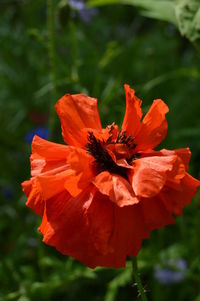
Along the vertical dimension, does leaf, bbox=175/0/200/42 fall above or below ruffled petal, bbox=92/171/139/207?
above

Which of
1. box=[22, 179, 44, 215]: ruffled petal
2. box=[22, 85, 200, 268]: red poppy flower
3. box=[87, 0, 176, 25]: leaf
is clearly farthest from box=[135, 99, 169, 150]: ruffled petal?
box=[87, 0, 176, 25]: leaf

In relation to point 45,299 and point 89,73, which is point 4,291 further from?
point 89,73

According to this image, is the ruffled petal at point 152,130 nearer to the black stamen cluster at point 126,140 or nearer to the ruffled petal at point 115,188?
the black stamen cluster at point 126,140

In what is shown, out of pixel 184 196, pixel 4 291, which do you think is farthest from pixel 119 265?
pixel 4 291

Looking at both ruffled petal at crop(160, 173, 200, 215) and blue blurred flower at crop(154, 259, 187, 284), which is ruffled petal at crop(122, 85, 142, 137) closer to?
ruffled petal at crop(160, 173, 200, 215)

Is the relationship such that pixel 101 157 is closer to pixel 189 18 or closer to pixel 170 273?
pixel 189 18

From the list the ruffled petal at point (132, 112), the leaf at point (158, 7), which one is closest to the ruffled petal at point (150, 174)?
the ruffled petal at point (132, 112)
